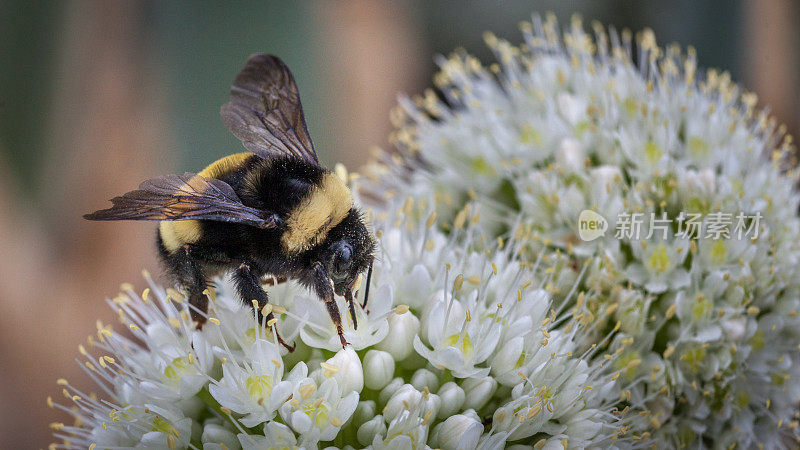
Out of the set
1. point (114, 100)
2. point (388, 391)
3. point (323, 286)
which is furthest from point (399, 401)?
point (114, 100)

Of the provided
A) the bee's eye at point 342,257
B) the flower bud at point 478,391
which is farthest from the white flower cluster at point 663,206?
the bee's eye at point 342,257

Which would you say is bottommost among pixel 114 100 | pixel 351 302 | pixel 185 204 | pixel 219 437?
pixel 219 437

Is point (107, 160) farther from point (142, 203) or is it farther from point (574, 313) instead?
point (574, 313)

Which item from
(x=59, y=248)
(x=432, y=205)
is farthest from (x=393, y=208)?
(x=59, y=248)

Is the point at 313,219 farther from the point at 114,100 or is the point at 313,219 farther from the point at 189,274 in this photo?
the point at 114,100

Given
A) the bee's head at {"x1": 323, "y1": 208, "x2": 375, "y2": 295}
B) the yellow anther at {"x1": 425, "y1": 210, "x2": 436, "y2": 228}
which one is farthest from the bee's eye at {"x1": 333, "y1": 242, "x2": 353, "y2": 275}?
the yellow anther at {"x1": 425, "y1": 210, "x2": 436, "y2": 228}
